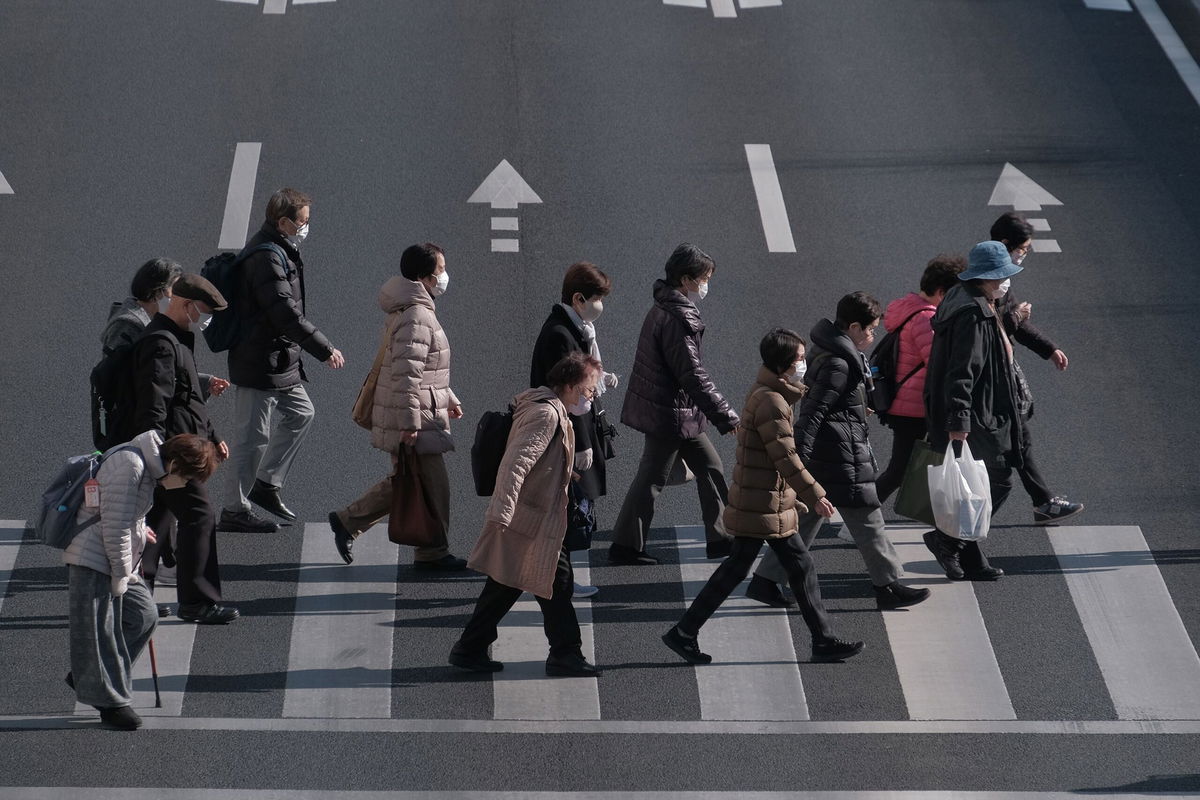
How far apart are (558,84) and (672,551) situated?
6501 millimetres

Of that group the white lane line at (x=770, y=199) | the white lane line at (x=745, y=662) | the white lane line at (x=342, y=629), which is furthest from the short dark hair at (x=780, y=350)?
the white lane line at (x=770, y=199)

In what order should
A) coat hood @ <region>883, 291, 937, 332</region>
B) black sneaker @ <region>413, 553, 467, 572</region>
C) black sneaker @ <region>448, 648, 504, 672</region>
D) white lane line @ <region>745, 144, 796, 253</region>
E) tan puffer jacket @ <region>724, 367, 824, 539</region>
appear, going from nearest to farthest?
tan puffer jacket @ <region>724, 367, 824, 539</region>, black sneaker @ <region>448, 648, 504, 672</region>, black sneaker @ <region>413, 553, 467, 572</region>, coat hood @ <region>883, 291, 937, 332</region>, white lane line @ <region>745, 144, 796, 253</region>

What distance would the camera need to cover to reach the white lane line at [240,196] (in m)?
13.1

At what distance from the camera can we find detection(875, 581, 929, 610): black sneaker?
964cm

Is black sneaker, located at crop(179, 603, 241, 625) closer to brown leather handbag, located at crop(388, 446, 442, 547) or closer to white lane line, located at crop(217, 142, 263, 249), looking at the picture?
brown leather handbag, located at crop(388, 446, 442, 547)

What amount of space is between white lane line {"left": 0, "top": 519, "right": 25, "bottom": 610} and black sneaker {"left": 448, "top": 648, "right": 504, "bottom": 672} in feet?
8.36

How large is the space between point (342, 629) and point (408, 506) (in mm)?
812

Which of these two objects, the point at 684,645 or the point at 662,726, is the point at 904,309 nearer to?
the point at 684,645

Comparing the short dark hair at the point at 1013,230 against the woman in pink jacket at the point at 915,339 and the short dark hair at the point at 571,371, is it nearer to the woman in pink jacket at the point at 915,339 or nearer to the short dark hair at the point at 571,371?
the woman in pink jacket at the point at 915,339

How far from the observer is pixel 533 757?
822cm

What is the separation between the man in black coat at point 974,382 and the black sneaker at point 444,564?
2761 mm

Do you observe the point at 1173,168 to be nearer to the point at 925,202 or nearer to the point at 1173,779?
the point at 925,202

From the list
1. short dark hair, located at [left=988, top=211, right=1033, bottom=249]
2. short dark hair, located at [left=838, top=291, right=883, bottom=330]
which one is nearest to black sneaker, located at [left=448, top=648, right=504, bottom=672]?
short dark hair, located at [left=838, top=291, right=883, bottom=330]

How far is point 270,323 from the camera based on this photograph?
10.0m
